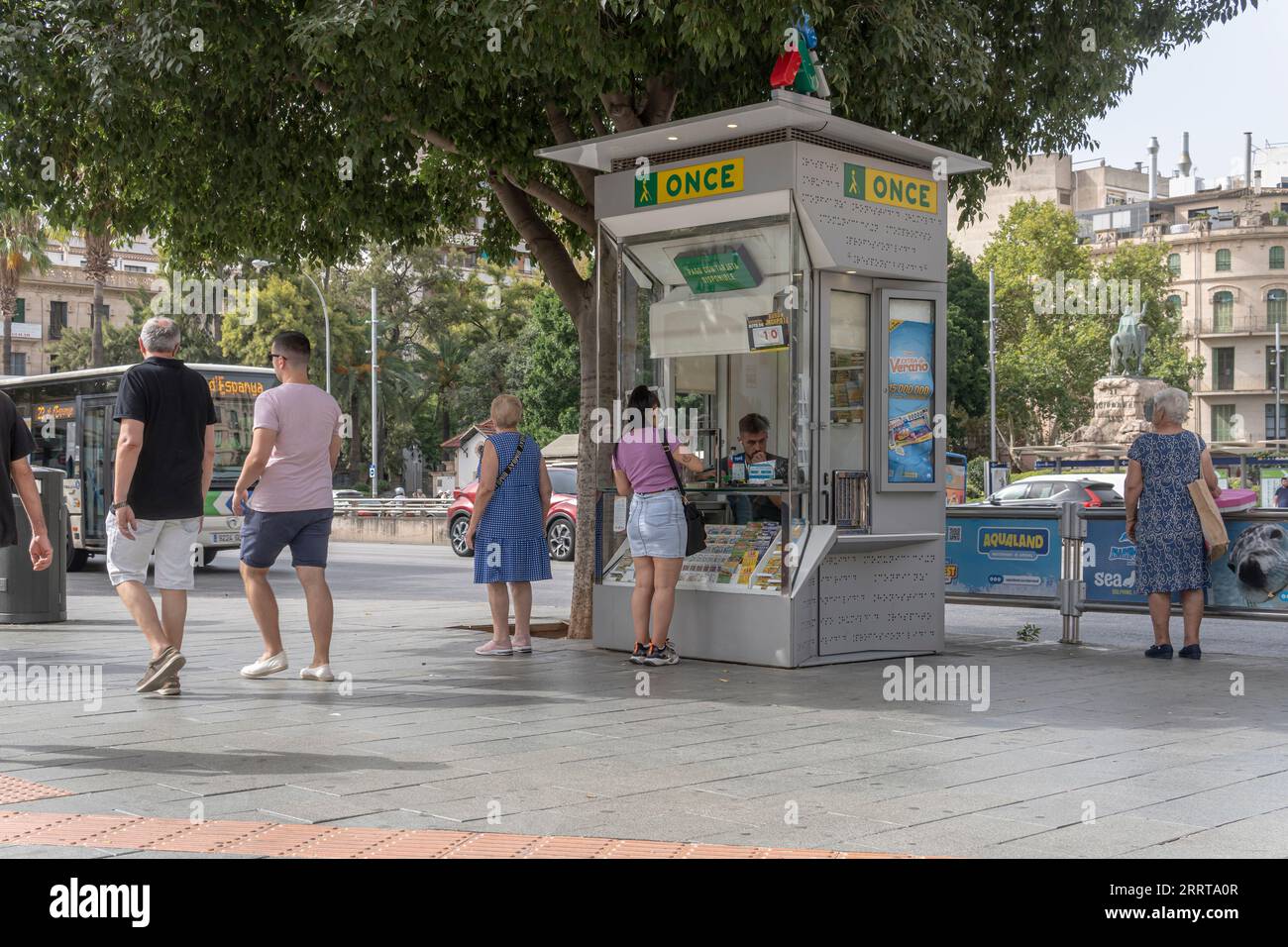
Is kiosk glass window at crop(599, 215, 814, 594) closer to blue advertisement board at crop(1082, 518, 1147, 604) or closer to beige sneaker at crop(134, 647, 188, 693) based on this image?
blue advertisement board at crop(1082, 518, 1147, 604)

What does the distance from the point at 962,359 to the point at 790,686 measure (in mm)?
57279

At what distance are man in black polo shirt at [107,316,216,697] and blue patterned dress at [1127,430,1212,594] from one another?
21.5 ft

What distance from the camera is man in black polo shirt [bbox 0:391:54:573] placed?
6672 millimetres

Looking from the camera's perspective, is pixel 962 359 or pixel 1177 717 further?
pixel 962 359

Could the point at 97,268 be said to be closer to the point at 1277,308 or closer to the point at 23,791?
the point at 23,791

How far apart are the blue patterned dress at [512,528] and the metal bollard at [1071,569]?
14.0ft

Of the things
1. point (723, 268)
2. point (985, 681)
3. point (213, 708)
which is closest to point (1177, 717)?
point (985, 681)

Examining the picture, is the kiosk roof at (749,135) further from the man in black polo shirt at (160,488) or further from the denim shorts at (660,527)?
the man in black polo shirt at (160,488)

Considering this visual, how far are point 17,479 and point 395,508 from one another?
3294 centimetres

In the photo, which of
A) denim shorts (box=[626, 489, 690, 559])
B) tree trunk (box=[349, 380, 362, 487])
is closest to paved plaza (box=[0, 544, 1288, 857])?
denim shorts (box=[626, 489, 690, 559])

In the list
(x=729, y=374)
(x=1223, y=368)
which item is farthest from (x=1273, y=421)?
(x=729, y=374)

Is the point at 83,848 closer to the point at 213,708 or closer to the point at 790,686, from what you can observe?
the point at 213,708
